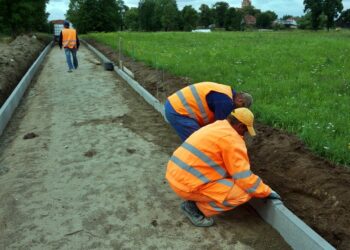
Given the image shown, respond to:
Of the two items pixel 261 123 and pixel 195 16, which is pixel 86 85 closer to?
pixel 261 123

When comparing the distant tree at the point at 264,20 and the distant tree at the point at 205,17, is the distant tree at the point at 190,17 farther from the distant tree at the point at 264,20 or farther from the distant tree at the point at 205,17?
the distant tree at the point at 264,20

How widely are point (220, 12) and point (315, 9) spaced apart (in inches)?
1274

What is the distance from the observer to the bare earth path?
3854mm

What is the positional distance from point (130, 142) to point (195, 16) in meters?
99.0

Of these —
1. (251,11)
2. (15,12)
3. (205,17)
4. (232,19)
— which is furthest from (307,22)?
(15,12)

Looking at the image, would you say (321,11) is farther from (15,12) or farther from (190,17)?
(15,12)

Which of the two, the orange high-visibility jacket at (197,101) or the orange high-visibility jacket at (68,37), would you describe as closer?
the orange high-visibility jacket at (197,101)

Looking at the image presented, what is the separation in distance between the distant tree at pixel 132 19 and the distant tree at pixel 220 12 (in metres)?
20.6

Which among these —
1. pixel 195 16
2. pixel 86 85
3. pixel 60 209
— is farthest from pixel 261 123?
pixel 195 16

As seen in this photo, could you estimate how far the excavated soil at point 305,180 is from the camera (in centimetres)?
375

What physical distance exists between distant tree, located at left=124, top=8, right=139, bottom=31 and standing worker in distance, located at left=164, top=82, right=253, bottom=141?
346 ft

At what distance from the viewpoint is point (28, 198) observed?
184 inches

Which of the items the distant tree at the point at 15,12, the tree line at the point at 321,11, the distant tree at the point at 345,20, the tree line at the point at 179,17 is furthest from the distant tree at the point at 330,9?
the distant tree at the point at 15,12

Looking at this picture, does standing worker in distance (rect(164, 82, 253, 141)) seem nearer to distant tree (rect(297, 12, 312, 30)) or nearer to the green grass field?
the green grass field
